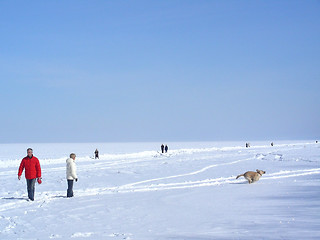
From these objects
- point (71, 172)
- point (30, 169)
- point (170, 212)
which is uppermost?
point (30, 169)

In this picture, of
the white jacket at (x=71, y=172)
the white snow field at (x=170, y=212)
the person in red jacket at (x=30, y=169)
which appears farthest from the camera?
the white jacket at (x=71, y=172)

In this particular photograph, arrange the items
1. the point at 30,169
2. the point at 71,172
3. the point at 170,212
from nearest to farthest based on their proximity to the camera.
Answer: the point at 170,212, the point at 30,169, the point at 71,172

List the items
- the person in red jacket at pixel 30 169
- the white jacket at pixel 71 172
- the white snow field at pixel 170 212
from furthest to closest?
Answer: the white jacket at pixel 71 172
the person in red jacket at pixel 30 169
the white snow field at pixel 170 212

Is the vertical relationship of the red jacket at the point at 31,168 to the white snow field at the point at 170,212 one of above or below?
above

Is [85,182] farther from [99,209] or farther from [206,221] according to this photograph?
[206,221]

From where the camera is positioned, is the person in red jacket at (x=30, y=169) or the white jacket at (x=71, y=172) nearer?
the person in red jacket at (x=30, y=169)

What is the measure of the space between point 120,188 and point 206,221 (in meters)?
6.97

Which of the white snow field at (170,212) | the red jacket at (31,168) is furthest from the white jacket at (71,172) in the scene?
the red jacket at (31,168)

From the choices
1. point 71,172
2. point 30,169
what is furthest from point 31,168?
point 71,172

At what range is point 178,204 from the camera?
9.89 m

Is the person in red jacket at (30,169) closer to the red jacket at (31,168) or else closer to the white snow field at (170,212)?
the red jacket at (31,168)

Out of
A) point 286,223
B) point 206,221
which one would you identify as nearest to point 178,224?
point 206,221

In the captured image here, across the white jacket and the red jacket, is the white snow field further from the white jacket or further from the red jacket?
the red jacket

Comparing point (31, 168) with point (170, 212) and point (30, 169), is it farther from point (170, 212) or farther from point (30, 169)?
point (170, 212)
